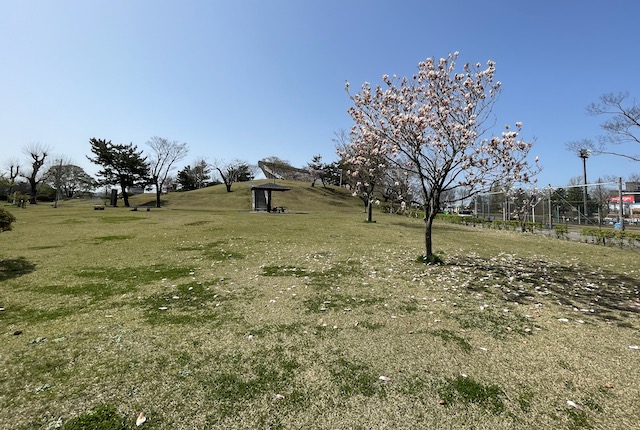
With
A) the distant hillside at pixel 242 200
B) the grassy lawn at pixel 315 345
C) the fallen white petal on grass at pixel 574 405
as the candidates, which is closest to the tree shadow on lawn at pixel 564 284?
the grassy lawn at pixel 315 345

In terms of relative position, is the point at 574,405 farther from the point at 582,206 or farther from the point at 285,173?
the point at 285,173

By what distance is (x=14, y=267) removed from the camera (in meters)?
9.67

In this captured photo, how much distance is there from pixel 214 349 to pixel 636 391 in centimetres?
561

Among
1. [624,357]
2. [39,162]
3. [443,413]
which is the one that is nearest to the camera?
[443,413]

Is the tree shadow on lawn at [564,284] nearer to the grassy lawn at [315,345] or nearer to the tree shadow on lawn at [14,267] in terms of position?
the grassy lawn at [315,345]

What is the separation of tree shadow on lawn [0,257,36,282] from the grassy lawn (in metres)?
0.10

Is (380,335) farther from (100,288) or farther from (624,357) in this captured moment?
(100,288)

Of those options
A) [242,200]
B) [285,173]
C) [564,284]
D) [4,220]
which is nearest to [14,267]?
[4,220]

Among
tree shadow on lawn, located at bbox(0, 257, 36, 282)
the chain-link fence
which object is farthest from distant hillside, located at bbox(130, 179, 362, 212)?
tree shadow on lawn, located at bbox(0, 257, 36, 282)

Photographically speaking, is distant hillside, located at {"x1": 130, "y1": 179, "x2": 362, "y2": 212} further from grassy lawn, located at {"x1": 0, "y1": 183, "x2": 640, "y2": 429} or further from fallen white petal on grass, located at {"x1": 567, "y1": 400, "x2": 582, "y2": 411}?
fallen white petal on grass, located at {"x1": 567, "y1": 400, "x2": 582, "y2": 411}

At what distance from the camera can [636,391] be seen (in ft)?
12.4

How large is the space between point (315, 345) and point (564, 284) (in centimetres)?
802

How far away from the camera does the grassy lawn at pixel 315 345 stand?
3416mm

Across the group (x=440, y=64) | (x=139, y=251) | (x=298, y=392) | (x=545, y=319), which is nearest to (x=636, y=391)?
(x=545, y=319)
